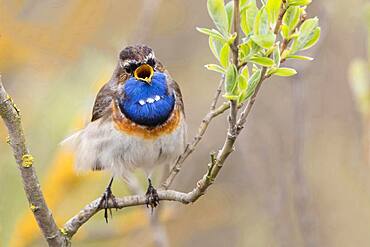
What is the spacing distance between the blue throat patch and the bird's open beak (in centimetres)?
9

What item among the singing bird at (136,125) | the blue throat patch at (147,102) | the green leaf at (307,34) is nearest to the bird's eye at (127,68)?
the singing bird at (136,125)

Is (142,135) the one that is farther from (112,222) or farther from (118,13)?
(118,13)

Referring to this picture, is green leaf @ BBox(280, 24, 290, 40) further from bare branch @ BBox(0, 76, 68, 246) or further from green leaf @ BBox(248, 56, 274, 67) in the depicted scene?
bare branch @ BBox(0, 76, 68, 246)

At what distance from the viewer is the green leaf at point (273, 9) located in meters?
2.54

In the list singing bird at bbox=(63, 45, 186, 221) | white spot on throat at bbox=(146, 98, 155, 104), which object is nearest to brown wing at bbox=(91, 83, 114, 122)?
singing bird at bbox=(63, 45, 186, 221)

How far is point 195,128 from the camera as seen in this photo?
650 centimetres

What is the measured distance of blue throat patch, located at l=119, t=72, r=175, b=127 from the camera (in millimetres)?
4156

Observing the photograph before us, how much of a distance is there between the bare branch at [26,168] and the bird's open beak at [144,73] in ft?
3.46

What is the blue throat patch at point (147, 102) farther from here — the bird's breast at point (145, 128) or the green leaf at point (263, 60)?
the green leaf at point (263, 60)

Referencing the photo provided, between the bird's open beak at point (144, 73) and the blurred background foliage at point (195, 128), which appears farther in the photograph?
the blurred background foliage at point (195, 128)

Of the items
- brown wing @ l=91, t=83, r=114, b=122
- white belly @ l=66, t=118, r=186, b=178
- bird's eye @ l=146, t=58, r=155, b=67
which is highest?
bird's eye @ l=146, t=58, r=155, b=67

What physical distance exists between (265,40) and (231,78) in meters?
0.18

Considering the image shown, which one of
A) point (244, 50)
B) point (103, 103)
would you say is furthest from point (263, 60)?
point (103, 103)

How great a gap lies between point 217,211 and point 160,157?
263 centimetres
